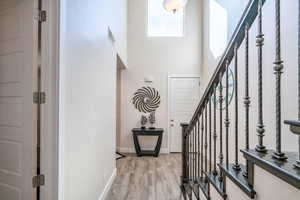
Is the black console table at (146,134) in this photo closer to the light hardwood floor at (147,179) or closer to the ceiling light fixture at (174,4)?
the light hardwood floor at (147,179)

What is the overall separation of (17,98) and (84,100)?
23.8 inches

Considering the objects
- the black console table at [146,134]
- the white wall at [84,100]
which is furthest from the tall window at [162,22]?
the white wall at [84,100]

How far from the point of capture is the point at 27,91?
1.47 m

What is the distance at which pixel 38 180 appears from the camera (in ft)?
4.72

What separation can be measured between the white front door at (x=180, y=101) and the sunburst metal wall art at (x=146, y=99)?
44 cm

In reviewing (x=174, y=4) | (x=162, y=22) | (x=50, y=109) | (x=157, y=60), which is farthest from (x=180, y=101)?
(x=50, y=109)

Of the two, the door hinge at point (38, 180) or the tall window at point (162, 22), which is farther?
the tall window at point (162, 22)

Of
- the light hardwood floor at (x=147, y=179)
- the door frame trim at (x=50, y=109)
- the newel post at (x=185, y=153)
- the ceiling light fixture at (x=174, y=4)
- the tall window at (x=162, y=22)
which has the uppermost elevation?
the tall window at (x=162, y=22)

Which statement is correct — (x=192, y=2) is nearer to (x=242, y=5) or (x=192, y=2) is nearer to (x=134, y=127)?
(x=242, y=5)

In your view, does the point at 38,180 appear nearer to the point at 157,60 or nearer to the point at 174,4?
the point at 174,4

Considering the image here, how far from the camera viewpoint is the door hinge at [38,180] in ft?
4.70

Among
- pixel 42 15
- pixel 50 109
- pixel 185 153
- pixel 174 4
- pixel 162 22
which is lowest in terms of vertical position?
pixel 185 153

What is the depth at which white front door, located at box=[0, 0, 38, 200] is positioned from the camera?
1.45m

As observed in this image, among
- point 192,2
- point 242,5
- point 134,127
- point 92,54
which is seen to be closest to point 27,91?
point 92,54
